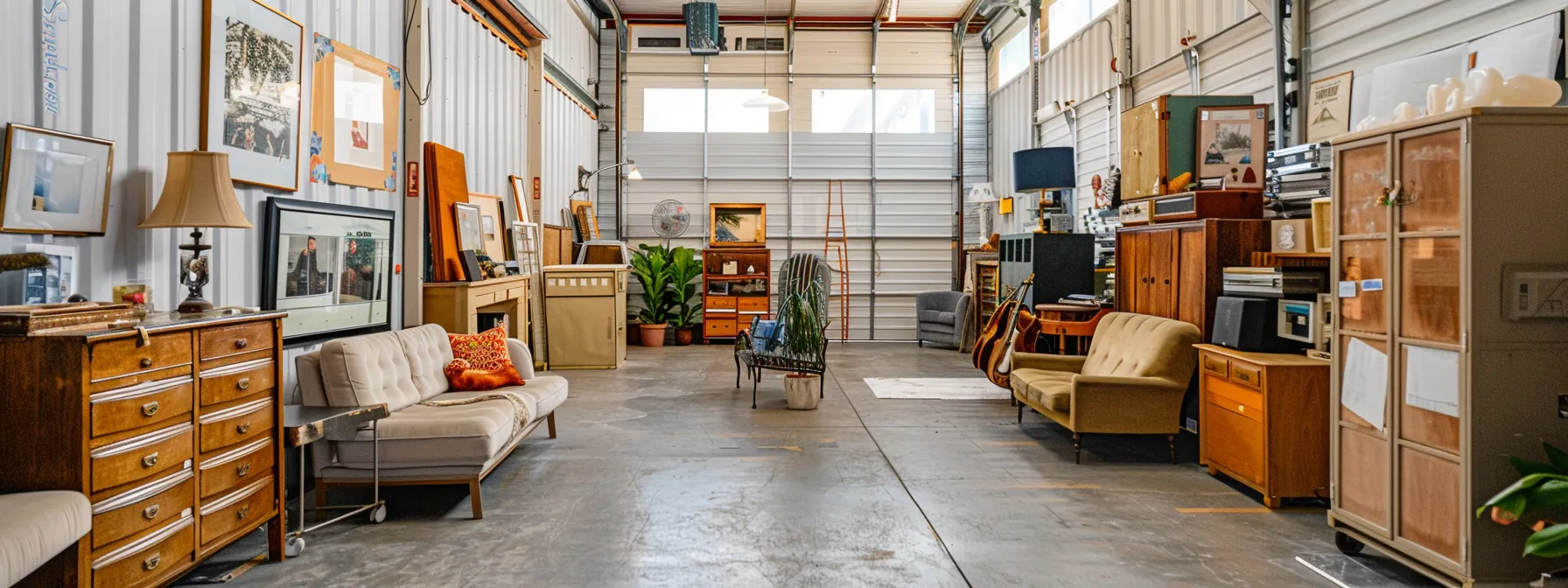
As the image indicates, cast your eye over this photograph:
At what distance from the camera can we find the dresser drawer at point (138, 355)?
96.0 inches

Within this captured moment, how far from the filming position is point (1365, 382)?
321cm

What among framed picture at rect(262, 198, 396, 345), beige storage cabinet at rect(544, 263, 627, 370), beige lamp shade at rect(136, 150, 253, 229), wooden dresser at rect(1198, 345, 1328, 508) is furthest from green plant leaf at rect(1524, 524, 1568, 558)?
beige storage cabinet at rect(544, 263, 627, 370)

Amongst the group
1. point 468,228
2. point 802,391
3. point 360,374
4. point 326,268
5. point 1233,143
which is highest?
point 1233,143

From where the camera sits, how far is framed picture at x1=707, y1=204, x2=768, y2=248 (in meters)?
11.8

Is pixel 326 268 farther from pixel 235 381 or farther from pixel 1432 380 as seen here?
pixel 1432 380

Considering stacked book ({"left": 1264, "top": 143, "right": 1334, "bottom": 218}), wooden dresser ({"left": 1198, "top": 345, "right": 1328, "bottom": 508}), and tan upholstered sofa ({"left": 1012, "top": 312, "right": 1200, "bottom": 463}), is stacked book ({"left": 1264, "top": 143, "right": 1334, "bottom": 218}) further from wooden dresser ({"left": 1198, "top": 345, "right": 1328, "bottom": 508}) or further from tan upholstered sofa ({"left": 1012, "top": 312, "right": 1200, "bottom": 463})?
wooden dresser ({"left": 1198, "top": 345, "right": 1328, "bottom": 508})

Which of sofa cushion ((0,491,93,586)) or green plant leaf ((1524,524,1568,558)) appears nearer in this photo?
sofa cushion ((0,491,93,586))

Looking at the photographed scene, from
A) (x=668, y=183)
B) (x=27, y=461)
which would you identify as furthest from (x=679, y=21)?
(x=27, y=461)

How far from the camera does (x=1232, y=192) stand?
193 inches

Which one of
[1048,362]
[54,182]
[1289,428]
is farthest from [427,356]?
[1289,428]

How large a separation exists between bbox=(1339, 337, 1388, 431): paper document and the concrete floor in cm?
57

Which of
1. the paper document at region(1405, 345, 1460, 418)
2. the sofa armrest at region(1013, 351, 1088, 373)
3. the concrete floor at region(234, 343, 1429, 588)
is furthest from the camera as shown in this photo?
the sofa armrest at region(1013, 351, 1088, 373)

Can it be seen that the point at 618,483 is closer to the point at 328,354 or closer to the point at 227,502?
the point at 328,354

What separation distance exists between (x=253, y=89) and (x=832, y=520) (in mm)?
3345
